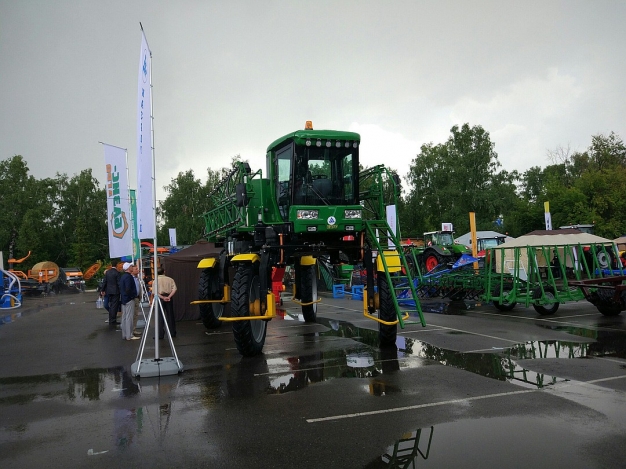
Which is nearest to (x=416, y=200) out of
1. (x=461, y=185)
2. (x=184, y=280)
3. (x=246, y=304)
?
(x=461, y=185)

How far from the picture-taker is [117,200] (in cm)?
1436

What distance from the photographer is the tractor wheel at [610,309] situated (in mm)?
12117

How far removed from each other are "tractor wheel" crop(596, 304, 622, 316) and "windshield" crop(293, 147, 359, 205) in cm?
757

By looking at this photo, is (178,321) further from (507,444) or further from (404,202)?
(404,202)

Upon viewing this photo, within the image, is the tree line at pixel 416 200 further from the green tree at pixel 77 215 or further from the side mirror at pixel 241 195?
the side mirror at pixel 241 195

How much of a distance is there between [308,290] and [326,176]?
4.91 metres

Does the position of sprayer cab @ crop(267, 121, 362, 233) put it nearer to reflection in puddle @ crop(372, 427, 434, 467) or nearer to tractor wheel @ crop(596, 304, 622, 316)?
reflection in puddle @ crop(372, 427, 434, 467)

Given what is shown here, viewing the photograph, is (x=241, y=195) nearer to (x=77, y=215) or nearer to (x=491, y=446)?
(x=491, y=446)

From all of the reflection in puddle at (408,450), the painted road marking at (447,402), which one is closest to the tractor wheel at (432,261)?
the painted road marking at (447,402)

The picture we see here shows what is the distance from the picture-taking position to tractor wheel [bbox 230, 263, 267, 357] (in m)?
8.22

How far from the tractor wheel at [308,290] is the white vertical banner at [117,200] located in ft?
17.2

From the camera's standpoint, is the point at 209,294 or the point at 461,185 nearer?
the point at 209,294

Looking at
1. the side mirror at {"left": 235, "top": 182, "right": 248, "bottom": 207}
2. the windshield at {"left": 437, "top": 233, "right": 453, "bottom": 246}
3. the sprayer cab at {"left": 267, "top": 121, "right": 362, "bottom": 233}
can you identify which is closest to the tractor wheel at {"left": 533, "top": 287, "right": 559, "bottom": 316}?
the sprayer cab at {"left": 267, "top": 121, "right": 362, "bottom": 233}

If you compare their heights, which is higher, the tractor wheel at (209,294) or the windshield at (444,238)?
the windshield at (444,238)
